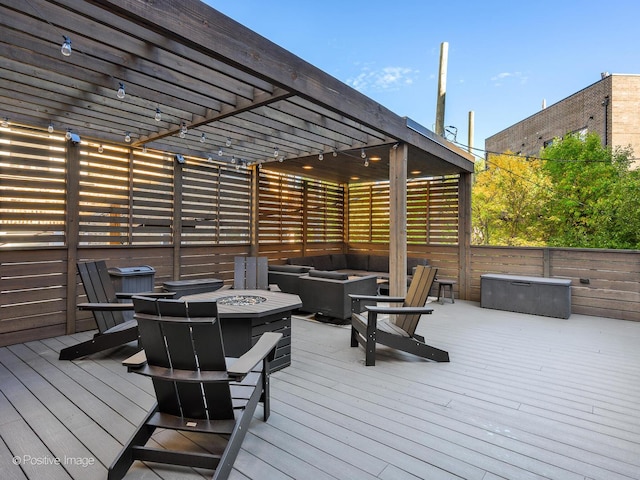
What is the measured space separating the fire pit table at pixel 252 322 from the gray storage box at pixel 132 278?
5.80 ft

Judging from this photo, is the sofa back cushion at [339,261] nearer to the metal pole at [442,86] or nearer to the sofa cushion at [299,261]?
the sofa cushion at [299,261]

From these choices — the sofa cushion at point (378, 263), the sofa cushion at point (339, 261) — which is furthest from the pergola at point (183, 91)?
the sofa cushion at point (339, 261)

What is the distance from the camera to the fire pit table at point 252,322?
2.98 m

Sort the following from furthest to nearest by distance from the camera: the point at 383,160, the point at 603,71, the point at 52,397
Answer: the point at 603,71, the point at 383,160, the point at 52,397

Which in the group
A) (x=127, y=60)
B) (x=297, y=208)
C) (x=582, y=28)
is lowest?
(x=297, y=208)

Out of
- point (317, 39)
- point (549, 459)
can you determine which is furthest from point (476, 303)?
point (317, 39)

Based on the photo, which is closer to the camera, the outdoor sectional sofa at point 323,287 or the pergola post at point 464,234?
the outdoor sectional sofa at point 323,287

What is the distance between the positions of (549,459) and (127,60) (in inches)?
154

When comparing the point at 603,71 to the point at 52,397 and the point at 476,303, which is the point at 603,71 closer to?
the point at 476,303

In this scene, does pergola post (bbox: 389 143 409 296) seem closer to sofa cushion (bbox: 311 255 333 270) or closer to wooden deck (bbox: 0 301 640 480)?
wooden deck (bbox: 0 301 640 480)

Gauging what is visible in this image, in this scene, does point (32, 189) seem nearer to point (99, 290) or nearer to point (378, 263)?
point (99, 290)

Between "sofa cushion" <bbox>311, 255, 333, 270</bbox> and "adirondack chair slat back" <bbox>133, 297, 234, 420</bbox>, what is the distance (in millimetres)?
5775

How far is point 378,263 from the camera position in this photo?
8359 millimetres

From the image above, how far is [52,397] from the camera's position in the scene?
8.63 feet
